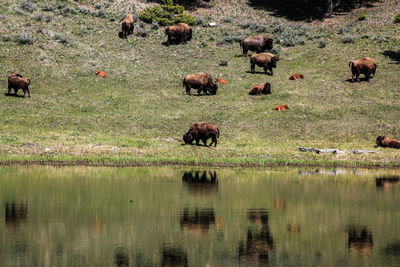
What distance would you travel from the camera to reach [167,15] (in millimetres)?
69062

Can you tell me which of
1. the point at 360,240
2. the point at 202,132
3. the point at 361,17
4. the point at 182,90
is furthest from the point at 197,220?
the point at 361,17

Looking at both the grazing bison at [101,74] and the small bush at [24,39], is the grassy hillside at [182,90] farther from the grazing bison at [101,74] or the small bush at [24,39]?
the small bush at [24,39]

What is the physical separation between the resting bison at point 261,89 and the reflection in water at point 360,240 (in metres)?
30.9

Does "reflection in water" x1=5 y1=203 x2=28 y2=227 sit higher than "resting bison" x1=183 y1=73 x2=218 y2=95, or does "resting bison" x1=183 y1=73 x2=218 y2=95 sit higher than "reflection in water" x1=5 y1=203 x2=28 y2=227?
"resting bison" x1=183 y1=73 x2=218 y2=95

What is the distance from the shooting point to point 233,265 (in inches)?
522

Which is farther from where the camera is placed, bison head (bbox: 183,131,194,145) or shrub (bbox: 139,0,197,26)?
shrub (bbox: 139,0,197,26)

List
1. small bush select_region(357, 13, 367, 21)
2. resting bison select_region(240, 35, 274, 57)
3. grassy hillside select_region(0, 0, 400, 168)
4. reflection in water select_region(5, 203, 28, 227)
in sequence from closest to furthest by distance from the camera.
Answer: reflection in water select_region(5, 203, 28, 227) < grassy hillside select_region(0, 0, 400, 168) < resting bison select_region(240, 35, 274, 57) < small bush select_region(357, 13, 367, 21)

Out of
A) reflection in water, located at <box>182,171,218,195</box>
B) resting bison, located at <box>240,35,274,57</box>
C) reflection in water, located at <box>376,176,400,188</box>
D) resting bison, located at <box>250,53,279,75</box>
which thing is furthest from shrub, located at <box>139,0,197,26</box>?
Answer: reflection in water, located at <box>376,176,400,188</box>

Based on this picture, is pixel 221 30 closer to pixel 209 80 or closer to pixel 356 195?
pixel 209 80

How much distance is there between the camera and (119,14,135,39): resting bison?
63656 millimetres

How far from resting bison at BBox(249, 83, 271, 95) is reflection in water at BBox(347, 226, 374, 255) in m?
30.9

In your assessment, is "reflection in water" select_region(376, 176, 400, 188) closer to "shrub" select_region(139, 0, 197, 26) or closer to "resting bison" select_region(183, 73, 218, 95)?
"resting bison" select_region(183, 73, 218, 95)

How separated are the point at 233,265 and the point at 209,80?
35.3m

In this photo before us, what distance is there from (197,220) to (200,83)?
30783 millimetres
